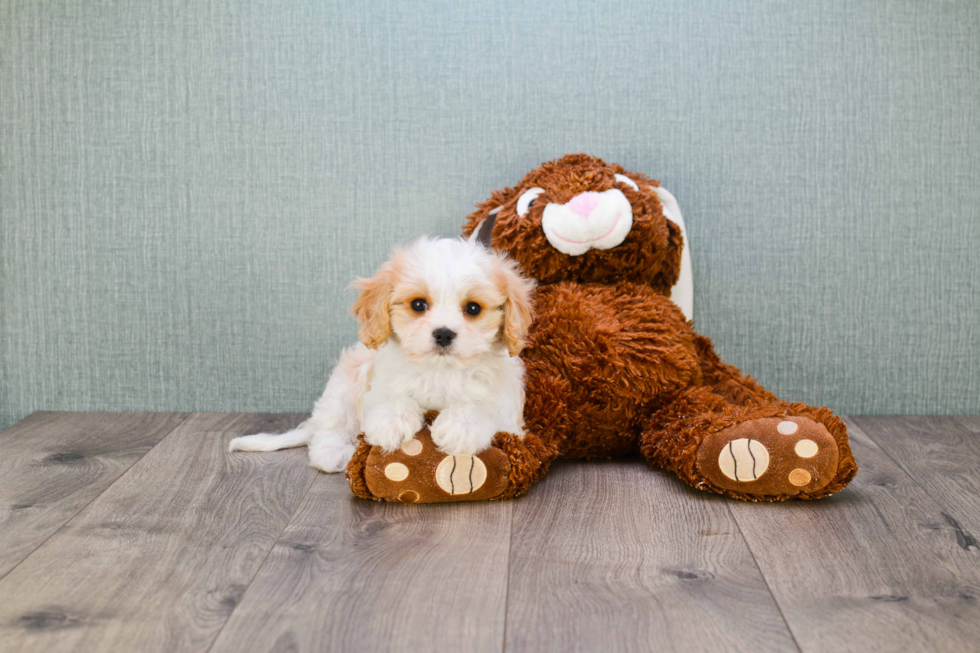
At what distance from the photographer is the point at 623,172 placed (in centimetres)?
183

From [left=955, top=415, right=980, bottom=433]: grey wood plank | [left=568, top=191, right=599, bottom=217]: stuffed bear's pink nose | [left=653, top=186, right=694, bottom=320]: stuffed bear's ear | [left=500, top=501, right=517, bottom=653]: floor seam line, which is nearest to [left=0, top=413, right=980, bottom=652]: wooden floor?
[left=500, top=501, right=517, bottom=653]: floor seam line

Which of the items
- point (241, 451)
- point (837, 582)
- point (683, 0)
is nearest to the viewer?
point (837, 582)

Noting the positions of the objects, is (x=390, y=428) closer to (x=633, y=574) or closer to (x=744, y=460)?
(x=633, y=574)

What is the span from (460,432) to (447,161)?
87cm

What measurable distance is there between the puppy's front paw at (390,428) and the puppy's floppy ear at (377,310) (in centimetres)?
13

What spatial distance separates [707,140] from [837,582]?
3.92 ft

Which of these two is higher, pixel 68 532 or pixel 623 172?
pixel 623 172

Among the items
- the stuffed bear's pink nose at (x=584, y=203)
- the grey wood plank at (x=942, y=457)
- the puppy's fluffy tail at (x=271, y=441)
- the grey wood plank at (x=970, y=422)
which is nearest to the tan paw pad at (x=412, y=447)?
the puppy's fluffy tail at (x=271, y=441)

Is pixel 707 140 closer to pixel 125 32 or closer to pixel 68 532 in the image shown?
pixel 125 32

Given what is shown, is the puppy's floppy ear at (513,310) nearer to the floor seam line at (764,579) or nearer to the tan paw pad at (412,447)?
the tan paw pad at (412,447)

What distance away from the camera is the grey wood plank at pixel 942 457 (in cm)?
144

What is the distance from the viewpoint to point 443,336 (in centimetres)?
136

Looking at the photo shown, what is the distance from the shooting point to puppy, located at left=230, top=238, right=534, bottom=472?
1.38 meters

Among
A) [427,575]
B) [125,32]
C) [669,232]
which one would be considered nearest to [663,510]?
[427,575]
